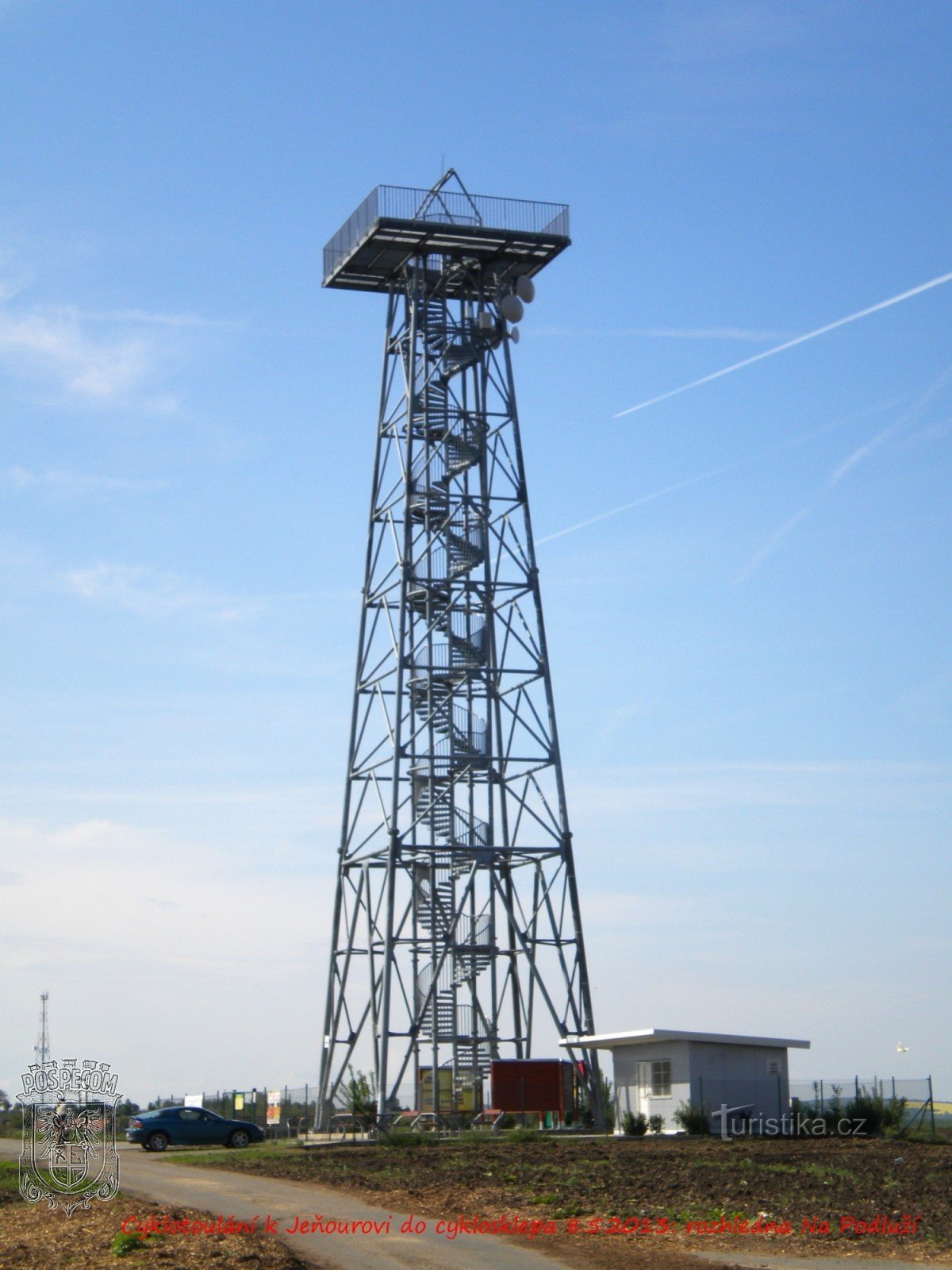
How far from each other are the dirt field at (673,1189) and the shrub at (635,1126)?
339cm

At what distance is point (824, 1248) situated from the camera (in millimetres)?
17641

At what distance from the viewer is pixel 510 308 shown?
42.0 meters

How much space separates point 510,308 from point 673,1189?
2521cm

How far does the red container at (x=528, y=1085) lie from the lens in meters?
38.1

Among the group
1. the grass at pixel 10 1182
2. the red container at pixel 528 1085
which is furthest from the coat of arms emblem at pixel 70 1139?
the red container at pixel 528 1085

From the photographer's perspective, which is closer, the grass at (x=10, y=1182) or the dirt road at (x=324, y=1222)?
the dirt road at (x=324, y=1222)

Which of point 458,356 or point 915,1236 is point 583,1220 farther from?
point 458,356

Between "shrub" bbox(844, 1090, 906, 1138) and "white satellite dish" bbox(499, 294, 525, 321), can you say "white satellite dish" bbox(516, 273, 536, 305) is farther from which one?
"shrub" bbox(844, 1090, 906, 1138)

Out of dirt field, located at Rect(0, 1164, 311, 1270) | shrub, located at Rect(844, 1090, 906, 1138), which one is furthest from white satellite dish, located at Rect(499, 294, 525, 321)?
dirt field, located at Rect(0, 1164, 311, 1270)

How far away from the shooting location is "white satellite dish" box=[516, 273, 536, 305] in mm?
42384

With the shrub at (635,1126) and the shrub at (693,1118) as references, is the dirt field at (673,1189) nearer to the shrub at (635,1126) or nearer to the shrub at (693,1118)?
the shrub at (693,1118)

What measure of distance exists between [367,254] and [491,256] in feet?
10.6

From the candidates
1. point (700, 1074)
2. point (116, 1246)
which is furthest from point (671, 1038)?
point (116, 1246)

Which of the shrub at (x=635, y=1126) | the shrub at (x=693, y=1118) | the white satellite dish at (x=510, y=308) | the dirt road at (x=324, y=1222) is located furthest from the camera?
the white satellite dish at (x=510, y=308)
